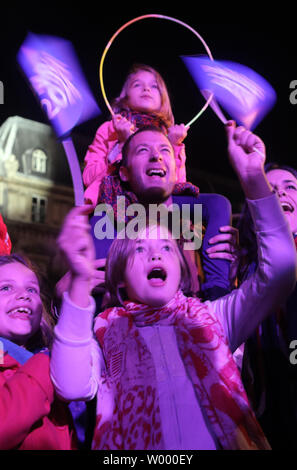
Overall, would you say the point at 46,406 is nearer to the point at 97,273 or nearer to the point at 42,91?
the point at 97,273

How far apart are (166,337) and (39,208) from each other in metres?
10.8

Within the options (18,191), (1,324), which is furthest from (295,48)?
(18,191)

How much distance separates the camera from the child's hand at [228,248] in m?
2.45

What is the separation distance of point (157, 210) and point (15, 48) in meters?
2.88

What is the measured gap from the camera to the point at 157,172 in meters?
2.51

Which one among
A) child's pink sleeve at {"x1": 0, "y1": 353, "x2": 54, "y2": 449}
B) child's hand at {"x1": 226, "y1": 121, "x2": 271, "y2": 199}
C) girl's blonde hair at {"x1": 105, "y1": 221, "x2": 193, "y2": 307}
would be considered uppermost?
child's hand at {"x1": 226, "y1": 121, "x2": 271, "y2": 199}

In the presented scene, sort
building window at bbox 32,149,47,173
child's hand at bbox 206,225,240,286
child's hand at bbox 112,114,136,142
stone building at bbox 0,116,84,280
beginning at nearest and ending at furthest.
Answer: child's hand at bbox 206,225,240,286, child's hand at bbox 112,114,136,142, stone building at bbox 0,116,84,280, building window at bbox 32,149,47,173

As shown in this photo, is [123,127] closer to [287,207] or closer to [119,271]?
[287,207]

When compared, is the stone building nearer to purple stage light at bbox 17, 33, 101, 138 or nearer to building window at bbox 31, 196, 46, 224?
building window at bbox 31, 196, 46, 224

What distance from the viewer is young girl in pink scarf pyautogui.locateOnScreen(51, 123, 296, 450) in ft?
5.60

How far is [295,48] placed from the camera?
177 inches

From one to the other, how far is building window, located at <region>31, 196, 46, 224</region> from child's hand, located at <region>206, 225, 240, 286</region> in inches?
395

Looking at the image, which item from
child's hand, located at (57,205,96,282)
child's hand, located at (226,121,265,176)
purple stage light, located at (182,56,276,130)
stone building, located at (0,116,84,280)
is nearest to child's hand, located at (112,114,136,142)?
purple stage light, located at (182,56,276,130)

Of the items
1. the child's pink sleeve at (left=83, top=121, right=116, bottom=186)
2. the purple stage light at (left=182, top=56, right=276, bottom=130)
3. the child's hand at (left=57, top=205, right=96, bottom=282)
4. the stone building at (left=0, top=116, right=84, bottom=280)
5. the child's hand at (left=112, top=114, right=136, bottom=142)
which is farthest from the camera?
the stone building at (left=0, top=116, right=84, bottom=280)
